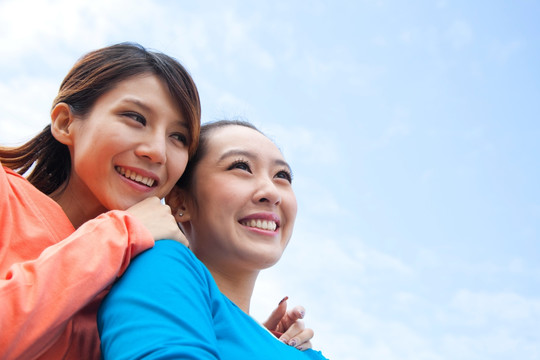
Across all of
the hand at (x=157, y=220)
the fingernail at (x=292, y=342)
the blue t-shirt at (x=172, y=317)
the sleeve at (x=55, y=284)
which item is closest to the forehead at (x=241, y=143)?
the hand at (x=157, y=220)

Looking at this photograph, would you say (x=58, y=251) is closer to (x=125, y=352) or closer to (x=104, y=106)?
(x=125, y=352)

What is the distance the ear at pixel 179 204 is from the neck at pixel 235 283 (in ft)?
1.01

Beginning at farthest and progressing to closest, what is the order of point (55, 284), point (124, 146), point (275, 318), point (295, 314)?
point (275, 318)
point (295, 314)
point (124, 146)
point (55, 284)

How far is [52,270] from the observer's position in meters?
1.78

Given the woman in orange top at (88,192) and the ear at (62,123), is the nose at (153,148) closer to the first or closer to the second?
the woman in orange top at (88,192)

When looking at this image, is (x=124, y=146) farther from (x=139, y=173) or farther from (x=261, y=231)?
(x=261, y=231)

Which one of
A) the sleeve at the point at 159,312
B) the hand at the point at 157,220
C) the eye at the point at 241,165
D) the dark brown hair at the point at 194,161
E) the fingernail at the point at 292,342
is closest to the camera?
the sleeve at the point at 159,312

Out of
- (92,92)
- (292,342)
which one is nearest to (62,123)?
(92,92)

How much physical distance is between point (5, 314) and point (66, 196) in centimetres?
113

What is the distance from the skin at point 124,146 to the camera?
2496 millimetres

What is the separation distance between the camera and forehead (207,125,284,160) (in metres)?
2.91

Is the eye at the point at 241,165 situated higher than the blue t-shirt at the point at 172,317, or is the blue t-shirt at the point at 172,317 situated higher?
the eye at the point at 241,165

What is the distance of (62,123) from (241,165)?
2.96 feet

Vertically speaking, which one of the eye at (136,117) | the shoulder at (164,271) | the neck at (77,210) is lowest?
the shoulder at (164,271)
